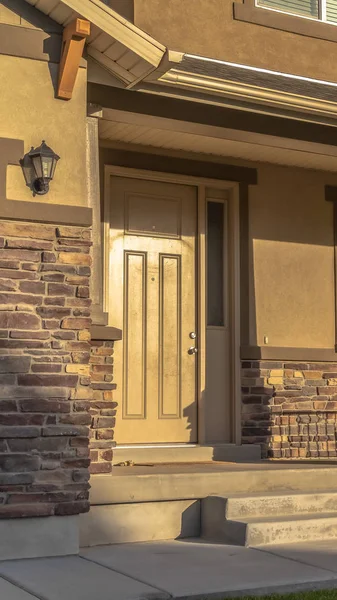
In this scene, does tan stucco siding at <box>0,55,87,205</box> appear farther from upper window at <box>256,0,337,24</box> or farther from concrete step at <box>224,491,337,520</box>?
upper window at <box>256,0,337,24</box>

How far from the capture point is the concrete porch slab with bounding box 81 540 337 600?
5.33 m

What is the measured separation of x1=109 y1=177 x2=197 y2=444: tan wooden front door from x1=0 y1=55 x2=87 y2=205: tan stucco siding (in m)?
1.96

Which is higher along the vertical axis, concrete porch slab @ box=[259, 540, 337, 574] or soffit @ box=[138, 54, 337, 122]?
soffit @ box=[138, 54, 337, 122]

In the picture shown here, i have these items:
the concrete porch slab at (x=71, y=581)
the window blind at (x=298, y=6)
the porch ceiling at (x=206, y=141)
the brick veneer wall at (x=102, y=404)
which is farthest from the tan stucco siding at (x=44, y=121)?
the window blind at (x=298, y=6)

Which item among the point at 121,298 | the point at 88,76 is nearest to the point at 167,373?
the point at 121,298

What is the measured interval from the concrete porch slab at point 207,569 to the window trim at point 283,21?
5.01 metres

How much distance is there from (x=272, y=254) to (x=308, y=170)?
1079 mm

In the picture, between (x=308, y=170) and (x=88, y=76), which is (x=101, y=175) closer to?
(x=88, y=76)

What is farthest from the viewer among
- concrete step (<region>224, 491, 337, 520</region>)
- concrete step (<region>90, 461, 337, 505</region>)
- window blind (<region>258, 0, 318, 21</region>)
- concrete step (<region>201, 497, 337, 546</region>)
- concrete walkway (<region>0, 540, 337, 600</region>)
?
window blind (<region>258, 0, 318, 21</region>)

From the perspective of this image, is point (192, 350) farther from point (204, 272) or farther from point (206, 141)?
point (206, 141)

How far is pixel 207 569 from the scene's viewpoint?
5.85m

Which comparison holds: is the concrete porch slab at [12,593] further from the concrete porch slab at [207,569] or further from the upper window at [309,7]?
the upper window at [309,7]

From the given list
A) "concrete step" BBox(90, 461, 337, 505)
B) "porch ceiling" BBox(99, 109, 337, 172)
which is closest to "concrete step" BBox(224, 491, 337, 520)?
"concrete step" BBox(90, 461, 337, 505)

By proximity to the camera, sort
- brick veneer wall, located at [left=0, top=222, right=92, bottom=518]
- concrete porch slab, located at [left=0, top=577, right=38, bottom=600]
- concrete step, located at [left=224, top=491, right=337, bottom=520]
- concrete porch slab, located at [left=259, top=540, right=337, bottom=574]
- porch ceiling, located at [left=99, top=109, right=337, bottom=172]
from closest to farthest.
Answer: concrete porch slab, located at [left=0, top=577, right=38, bottom=600] < concrete porch slab, located at [left=259, top=540, right=337, bottom=574] < brick veneer wall, located at [left=0, top=222, right=92, bottom=518] < concrete step, located at [left=224, top=491, right=337, bottom=520] < porch ceiling, located at [left=99, top=109, right=337, bottom=172]
